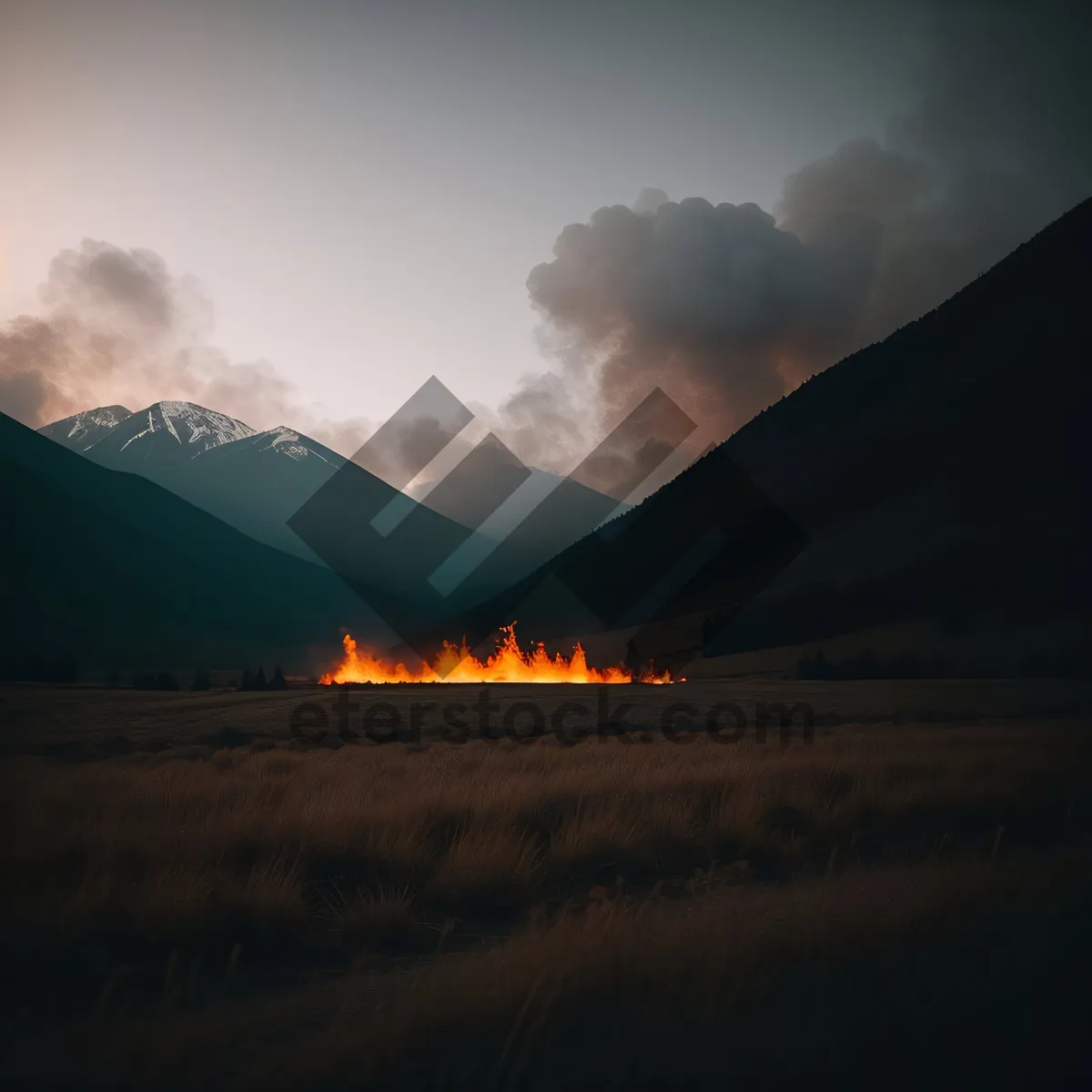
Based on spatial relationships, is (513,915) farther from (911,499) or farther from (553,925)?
(911,499)

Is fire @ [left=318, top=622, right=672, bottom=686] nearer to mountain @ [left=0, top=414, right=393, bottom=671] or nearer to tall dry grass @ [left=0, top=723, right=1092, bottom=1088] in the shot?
tall dry grass @ [left=0, top=723, right=1092, bottom=1088]

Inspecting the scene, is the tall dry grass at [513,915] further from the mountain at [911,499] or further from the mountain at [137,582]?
the mountain at [137,582]

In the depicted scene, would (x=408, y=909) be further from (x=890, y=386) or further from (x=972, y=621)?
(x=890, y=386)

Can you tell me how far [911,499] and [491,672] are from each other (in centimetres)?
5845

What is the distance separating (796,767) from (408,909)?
20.8ft

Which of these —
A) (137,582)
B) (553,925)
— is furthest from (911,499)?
(137,582)

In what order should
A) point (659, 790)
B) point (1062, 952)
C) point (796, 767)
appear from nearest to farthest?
1. point (1062, 952)
2. point (659, 790)
3. point (796, 767)

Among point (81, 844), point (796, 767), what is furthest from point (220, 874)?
point (796, 767)

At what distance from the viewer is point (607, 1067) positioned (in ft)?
9.14

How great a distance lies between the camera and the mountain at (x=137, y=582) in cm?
11394

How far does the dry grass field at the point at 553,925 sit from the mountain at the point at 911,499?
146 ft


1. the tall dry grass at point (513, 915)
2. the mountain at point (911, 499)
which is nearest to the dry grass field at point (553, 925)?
the tall dry grass at point (513, 915)

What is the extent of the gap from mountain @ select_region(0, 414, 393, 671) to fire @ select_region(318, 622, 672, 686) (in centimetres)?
7485

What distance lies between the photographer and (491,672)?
41531mm
